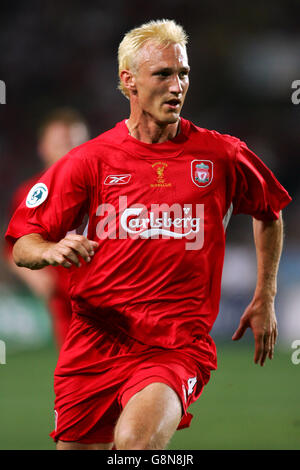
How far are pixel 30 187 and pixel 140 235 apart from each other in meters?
2.23

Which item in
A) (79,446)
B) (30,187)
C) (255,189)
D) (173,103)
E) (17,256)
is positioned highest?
(173,103)

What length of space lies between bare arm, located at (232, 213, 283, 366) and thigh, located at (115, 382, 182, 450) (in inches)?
28.3

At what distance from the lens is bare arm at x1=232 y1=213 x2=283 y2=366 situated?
140 inches

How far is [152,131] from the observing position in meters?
3.48

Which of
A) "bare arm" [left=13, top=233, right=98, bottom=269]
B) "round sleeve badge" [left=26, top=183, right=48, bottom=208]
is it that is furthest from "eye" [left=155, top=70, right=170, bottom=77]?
"bare arm" [left=13, top=233, right=98, bottom=269]

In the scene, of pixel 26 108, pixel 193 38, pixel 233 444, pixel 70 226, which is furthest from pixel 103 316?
pixel 193 38

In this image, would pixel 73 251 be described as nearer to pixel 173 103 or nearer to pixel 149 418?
pixel 149 418

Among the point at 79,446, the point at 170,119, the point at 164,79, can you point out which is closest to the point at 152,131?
the point at 170,119

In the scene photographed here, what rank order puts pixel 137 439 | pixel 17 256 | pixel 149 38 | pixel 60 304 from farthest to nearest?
pixel 60 304
pixel 149 38
pixel 17 256
pixel 137 439

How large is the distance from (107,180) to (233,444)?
2696mm

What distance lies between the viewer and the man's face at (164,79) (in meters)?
3.34

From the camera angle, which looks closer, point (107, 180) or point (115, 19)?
point (107, 180)

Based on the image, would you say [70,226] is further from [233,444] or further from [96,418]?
[233,444]

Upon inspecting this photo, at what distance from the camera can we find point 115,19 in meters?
13.0
